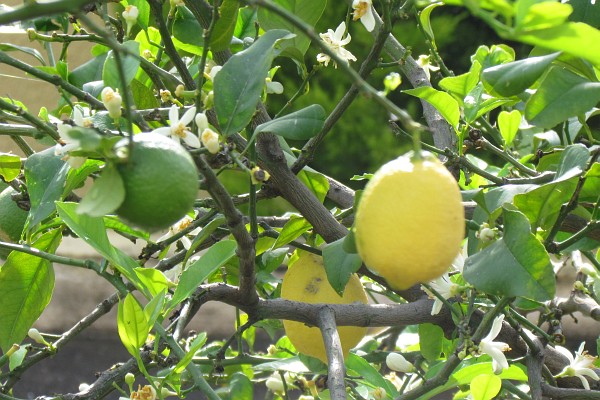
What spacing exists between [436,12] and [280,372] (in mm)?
2109

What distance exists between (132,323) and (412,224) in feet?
0.92

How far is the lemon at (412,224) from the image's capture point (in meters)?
0.38

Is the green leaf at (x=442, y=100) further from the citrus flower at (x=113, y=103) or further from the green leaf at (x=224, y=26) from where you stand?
the citrus flower at (x=113, y=103)

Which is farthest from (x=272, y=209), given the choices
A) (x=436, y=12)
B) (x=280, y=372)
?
(x=436, y=12)

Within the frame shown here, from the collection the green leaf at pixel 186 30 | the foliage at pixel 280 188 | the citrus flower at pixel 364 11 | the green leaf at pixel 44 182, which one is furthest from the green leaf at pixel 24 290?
the citrus flower at pixel 364 11

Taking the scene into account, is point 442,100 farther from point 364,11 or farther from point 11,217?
point 11,217

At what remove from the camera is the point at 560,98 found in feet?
1.80

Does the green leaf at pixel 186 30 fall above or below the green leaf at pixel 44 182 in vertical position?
above

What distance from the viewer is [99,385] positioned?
2.19 feet

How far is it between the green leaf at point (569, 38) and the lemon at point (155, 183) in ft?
0.55

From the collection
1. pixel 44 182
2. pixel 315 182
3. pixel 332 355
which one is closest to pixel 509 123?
pixel 315 182

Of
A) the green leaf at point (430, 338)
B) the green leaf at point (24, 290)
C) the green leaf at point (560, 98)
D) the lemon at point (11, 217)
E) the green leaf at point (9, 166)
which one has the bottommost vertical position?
the green leaf at point (430, 338)

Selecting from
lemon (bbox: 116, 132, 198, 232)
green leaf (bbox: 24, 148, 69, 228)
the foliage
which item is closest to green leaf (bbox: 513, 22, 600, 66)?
the foliage

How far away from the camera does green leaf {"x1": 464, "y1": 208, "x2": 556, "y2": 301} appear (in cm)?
51
